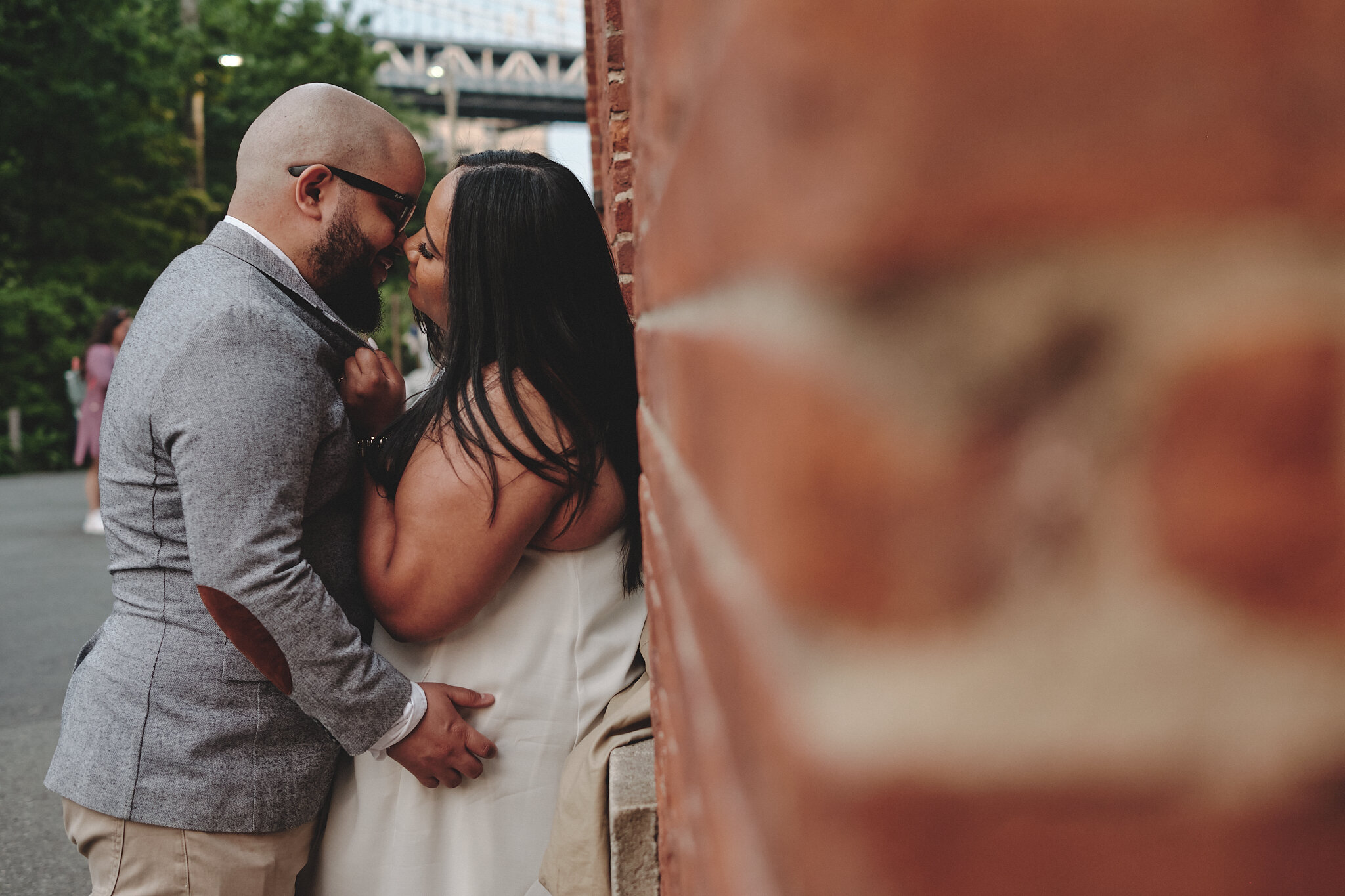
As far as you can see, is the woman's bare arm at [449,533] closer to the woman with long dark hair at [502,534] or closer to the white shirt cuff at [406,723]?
the woman with long dark hair at [502,534]

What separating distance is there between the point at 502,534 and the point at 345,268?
0.73 metres

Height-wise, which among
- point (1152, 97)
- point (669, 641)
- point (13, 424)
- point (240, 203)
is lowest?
point (13, 424)

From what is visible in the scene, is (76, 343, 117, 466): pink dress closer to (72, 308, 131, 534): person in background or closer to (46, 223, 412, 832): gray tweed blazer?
(72, 308, 131, 534): person in background

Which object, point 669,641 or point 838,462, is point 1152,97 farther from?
point 669,641

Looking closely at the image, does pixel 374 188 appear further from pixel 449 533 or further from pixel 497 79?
pixel 497 79

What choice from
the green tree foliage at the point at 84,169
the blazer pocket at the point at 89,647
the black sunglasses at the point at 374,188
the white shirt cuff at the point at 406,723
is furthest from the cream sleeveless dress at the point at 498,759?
the green tree foliage at the point at 84,169

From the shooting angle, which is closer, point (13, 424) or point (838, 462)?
point (838, 462)

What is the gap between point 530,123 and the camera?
166 feet

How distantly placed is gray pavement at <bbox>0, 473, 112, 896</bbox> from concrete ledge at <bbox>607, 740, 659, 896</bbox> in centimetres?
302

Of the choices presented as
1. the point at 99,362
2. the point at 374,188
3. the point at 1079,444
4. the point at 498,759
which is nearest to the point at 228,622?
the point at 498,759

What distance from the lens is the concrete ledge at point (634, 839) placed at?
1.42 meters

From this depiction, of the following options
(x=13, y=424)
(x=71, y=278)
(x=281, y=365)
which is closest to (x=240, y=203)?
(x=281, y=365)

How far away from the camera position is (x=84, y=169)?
18391mm

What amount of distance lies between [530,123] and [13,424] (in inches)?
1477
